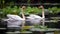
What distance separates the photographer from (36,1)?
3059 mm

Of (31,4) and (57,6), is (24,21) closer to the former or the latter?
(31,4)

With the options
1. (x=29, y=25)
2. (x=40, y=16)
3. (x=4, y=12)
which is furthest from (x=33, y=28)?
(x=4, y=12)

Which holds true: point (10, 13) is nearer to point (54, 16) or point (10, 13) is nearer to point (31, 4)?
point (31, 4)

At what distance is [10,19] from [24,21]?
16 cm

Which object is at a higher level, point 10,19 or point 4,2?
point 4,2

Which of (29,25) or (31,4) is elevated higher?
(31,4)

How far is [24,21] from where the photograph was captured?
2.94m

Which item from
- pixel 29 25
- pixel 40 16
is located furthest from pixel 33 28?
pixel 40 16

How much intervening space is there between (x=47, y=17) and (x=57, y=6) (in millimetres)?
201

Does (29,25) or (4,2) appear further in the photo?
(4,2)

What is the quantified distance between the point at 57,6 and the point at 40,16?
263 mm

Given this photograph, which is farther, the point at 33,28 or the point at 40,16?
the point at 40,16

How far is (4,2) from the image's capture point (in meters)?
3.08

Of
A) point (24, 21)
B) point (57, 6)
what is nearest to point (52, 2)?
point (57, 6)
